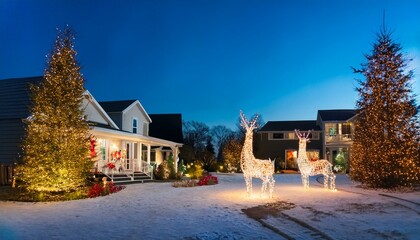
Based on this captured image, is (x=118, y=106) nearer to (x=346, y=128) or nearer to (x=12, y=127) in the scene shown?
(x=12, y=127)

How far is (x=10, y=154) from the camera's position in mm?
19859

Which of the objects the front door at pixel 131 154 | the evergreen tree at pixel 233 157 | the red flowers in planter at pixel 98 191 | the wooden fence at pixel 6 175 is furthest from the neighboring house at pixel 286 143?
the wooden fence at pixel 6 175

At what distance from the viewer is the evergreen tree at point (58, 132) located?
50.3 feet

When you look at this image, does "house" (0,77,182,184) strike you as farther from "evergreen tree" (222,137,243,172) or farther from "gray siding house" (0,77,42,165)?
"evergreen tree" (222,137,243,172)

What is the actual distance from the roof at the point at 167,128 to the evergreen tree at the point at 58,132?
28269 mm

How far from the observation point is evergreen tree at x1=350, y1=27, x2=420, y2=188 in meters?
19.2

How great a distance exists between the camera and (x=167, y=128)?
46.0 meters

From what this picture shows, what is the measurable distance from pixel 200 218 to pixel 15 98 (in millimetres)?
15219

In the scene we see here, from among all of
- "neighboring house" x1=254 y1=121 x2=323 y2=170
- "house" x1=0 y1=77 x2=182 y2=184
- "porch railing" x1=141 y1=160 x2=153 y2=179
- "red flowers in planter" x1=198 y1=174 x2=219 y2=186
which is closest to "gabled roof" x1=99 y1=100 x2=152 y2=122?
"house" x1=0 y1=77 x2=182 y2=184

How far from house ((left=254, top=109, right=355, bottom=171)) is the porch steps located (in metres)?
21.2

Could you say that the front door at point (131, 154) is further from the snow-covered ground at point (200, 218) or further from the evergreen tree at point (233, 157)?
the evergreen tree at point (233, 157)

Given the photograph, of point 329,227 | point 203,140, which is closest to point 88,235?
point 329,227

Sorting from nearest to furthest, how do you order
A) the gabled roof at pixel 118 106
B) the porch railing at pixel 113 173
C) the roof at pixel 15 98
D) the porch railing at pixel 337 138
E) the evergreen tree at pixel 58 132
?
the evergreen tree at pixel 58 132
the roof at pixel 15 98
the porch railing at pixel 113 173
the gabled roof at pixel 118 106
the porch railing at pixel 337 138

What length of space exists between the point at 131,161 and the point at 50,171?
1253 cm
